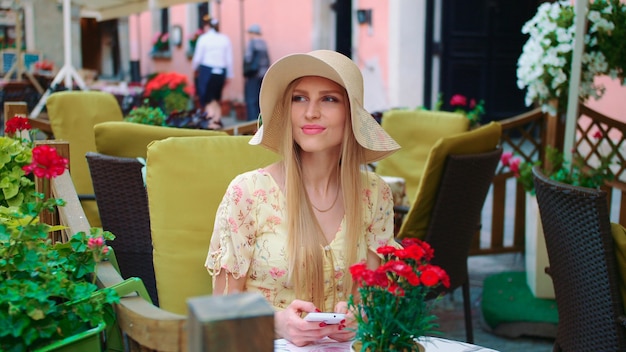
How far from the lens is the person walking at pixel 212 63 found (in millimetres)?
12625

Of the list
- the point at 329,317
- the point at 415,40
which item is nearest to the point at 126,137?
the point at 329,317

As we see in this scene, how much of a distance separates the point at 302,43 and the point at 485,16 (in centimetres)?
509

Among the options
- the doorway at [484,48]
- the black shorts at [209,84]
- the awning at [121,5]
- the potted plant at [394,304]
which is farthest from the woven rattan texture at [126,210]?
the black shorts at [209,84]

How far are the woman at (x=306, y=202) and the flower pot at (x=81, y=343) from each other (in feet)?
2.60

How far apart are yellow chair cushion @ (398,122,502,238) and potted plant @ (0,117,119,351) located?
207cm

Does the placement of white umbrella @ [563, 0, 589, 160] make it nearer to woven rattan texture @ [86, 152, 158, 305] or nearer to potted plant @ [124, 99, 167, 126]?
woven rattan texture @ [86, 152, 158, 305]

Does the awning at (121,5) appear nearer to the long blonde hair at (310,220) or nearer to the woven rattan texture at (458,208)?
the woven rattan texture at (458,208)

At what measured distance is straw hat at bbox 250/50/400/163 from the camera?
89.5 inches

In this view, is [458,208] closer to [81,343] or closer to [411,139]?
[411,139]

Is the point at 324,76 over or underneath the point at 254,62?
over

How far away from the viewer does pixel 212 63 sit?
501 inches

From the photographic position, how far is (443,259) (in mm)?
3791

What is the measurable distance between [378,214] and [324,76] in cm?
45

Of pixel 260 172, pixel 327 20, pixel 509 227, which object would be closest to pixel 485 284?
pixel 509 227
